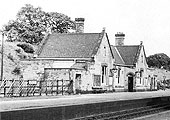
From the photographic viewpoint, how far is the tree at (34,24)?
256 feet

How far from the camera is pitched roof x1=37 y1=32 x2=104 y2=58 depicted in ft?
147

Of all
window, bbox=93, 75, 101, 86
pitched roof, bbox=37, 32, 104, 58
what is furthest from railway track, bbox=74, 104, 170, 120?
pitched roof, bbox=37, 32, 104, 58

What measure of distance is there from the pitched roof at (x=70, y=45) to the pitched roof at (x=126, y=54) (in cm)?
869

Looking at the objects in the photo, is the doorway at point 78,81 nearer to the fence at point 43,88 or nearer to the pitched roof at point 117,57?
the fence at point 43,88

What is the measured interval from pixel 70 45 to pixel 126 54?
13262 mm

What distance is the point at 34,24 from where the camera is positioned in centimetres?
8094

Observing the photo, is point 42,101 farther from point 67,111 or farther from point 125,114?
point 67,111

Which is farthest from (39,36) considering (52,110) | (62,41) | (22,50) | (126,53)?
(52,110)

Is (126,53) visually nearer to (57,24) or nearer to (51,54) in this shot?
(51,54)

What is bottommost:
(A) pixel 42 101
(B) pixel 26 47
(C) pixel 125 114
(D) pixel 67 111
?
(C) pixel 125 114

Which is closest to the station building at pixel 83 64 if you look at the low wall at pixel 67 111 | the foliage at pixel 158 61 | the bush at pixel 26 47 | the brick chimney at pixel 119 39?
the brick chimney at pixel 119 39

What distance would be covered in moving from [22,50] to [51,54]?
23.1 m

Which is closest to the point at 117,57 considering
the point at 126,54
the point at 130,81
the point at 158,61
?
the point at 126,54

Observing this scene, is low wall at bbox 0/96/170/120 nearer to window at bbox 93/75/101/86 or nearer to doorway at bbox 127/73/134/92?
window at bbox 93/75/101/86
